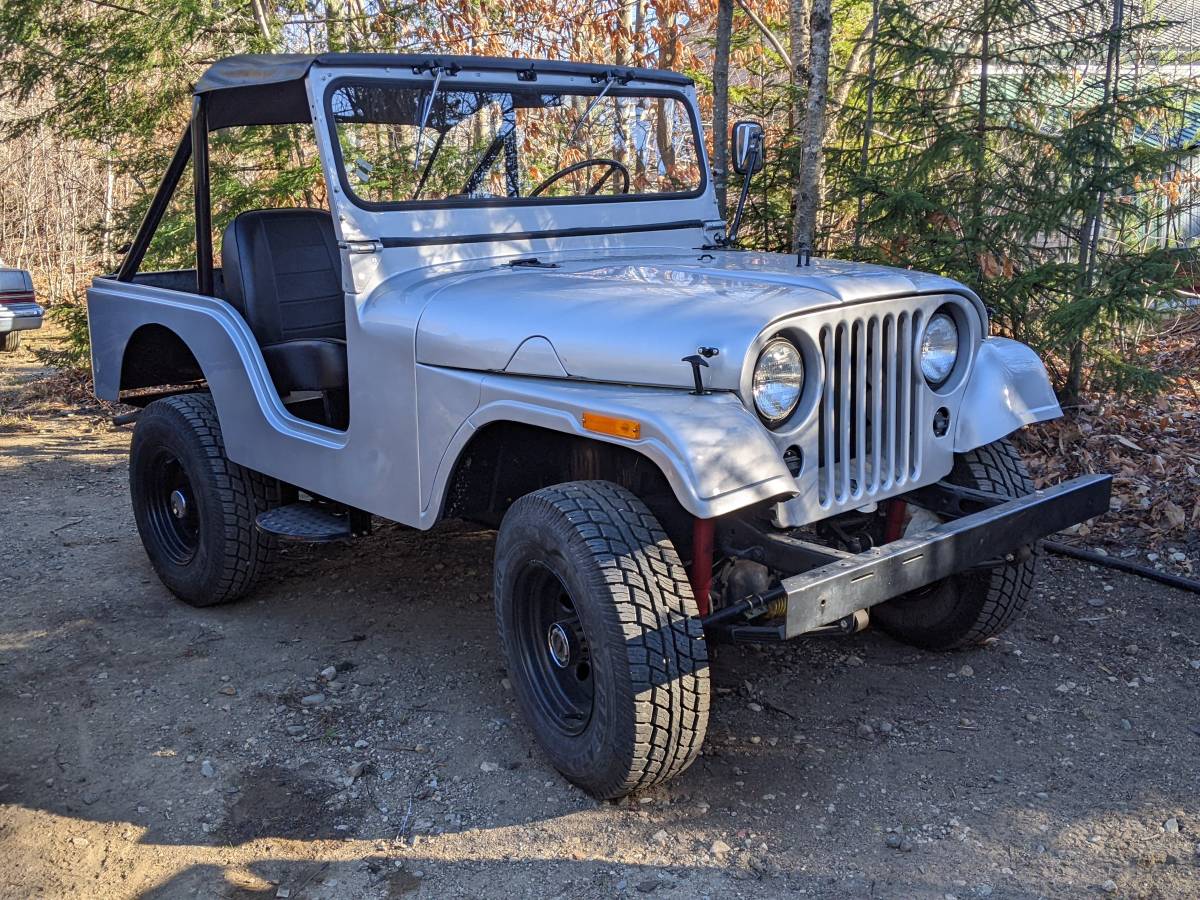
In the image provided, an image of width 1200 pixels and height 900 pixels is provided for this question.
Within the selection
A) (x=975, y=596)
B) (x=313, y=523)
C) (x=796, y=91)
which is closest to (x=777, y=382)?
(x=975, y=596)

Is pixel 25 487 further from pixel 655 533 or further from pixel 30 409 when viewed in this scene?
pixel 655 533

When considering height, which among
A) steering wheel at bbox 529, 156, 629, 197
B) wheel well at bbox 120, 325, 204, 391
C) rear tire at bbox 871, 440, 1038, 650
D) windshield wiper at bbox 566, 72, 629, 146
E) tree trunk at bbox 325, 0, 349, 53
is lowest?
rear tire at bbox 871, 440, 1038, 650

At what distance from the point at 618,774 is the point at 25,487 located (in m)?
5.05

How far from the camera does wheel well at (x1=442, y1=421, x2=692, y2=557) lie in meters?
3.37

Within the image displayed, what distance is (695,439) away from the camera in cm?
270

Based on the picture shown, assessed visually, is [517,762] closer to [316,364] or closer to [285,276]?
[316,364]

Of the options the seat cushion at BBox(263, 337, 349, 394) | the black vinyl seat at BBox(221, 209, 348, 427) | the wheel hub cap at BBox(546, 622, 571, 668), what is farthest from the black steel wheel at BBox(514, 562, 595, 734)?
the black vinyl seat at BBox(221, 209, 348, 427)

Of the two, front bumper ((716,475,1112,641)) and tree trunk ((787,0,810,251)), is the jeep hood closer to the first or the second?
front bumper ((716,475,1112,641))

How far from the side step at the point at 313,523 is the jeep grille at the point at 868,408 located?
5.94ft

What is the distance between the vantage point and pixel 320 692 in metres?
3.89

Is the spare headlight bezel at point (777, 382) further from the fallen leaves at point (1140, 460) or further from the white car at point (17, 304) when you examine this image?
the white car at point (17, 304)

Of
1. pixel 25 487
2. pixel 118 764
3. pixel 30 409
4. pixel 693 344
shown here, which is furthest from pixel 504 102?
pixel 30 409

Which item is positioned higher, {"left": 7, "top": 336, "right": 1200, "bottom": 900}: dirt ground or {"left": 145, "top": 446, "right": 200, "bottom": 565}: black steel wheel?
{"left": 145, "top": 446, "right": 200, "bottom": 565}: black steel wheel

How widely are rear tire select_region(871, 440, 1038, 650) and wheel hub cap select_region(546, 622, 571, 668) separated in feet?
4.65
